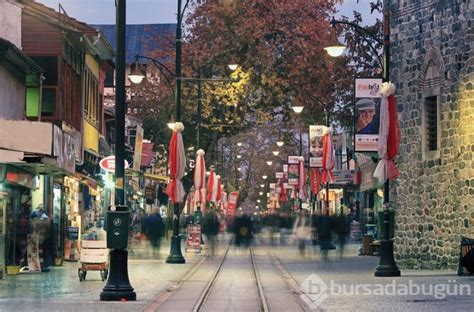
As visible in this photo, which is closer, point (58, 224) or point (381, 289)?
point (381, 289)

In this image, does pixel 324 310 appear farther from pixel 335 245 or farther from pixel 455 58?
pixel 335 245

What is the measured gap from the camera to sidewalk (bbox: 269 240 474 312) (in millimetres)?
20250

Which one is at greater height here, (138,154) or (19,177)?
(138,154)

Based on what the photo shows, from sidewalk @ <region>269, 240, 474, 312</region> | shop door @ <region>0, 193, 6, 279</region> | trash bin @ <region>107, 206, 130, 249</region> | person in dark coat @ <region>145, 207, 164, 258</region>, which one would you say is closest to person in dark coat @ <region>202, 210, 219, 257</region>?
person in dark coat @ <region>145, 207, 164, 258</region>

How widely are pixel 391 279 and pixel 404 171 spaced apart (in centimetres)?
832

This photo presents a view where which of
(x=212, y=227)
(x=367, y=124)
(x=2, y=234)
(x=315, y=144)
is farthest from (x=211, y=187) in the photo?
(x=2, y=234)

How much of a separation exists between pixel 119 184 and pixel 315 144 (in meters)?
32.8

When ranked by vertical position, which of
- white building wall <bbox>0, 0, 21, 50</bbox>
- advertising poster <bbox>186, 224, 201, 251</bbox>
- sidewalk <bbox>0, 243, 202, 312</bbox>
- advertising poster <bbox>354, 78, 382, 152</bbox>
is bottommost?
sidewalk <bbox>0, 243, 202, 312</bbox>

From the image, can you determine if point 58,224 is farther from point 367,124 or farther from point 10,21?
point 367,124

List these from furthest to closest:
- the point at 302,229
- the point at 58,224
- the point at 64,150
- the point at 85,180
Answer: the point at 302,229 < the point at 85,180 < the point at 58,224 < the point at 64,150

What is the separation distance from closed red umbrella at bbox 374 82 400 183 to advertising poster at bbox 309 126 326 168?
22521 millimetres

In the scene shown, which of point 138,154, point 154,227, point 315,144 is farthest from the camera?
point 315,144

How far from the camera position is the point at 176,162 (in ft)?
119

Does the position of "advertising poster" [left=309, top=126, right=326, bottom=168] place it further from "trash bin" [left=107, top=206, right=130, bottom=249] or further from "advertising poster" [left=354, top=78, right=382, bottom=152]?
"trash bin" [left=107, top=206, right=130, bottom=249]
